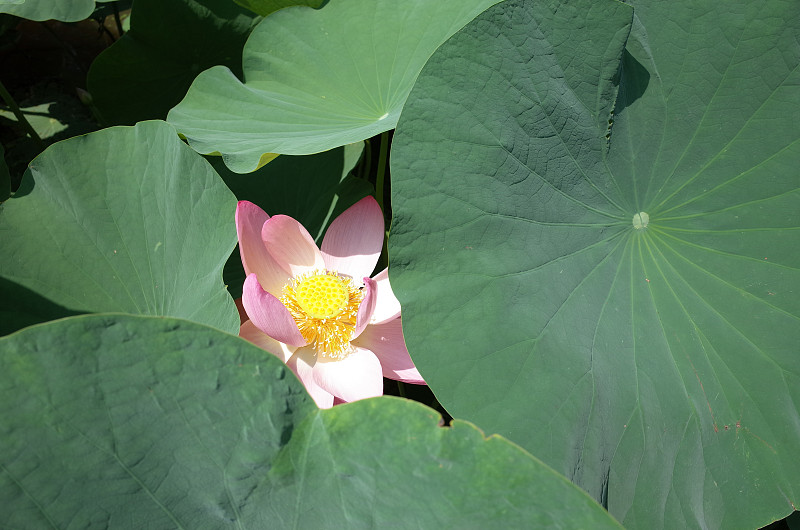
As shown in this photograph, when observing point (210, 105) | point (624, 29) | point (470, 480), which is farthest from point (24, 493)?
point (624, 29)

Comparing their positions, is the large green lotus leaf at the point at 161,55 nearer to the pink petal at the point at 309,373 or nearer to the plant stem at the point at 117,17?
the plant stem at the point at 117,17

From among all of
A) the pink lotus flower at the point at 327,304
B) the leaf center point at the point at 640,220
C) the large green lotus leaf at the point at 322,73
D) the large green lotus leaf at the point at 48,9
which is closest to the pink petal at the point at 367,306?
the pink lotus flower at the point at 327,304

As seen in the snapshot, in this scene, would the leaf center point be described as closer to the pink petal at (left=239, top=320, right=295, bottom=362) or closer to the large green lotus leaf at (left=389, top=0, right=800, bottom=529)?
the large green lotus leaf at (left=389, top=0, right=800, bottom=529)

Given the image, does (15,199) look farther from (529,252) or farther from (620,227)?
(620,227)

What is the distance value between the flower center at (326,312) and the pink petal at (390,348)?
3cm

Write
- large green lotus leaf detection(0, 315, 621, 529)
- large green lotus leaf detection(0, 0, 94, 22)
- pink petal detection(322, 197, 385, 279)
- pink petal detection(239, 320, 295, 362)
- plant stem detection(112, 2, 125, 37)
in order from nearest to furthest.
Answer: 1. large green lotus leaf detection(0, 315, 621, 529)
2. pink petal detection(239, 320, 295, 362)
3. pink petal detection(322, 197, 385, 279)
4. large green lotus leaf detection(0, 0, 94, 22)
5. plant stem detection(112, 2, 125, 37)

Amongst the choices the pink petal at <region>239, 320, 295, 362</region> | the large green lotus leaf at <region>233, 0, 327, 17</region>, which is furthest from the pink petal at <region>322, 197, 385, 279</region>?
the large green lotus leaf at <region>233, 0, 327, 17</region>

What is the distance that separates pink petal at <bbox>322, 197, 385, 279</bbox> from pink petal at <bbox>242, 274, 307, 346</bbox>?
0.84ft

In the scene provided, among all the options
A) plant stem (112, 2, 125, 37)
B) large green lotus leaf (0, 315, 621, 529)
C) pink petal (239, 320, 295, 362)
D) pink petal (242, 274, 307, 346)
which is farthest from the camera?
plant stem (112, 2, 125, 37)

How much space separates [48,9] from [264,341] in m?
0.96

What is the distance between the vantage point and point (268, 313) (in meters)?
0.95

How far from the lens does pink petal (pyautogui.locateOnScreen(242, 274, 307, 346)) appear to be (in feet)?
3.07

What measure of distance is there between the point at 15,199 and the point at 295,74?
660 millimetres

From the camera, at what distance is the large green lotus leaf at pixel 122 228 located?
1.04 meters
